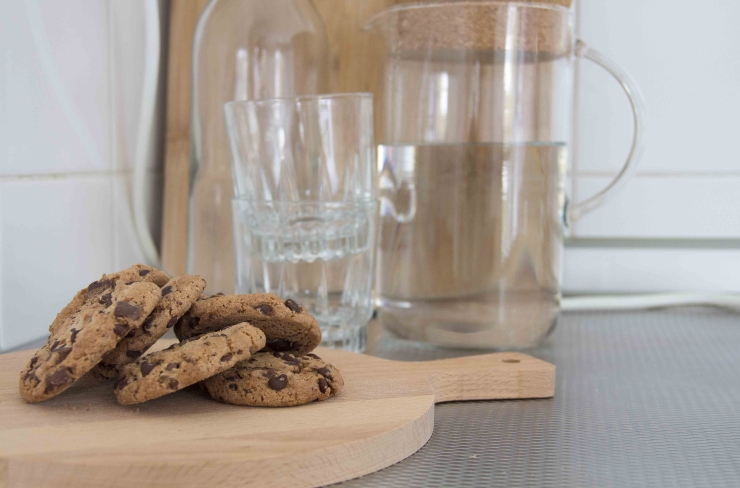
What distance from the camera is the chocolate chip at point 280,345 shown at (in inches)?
21.5

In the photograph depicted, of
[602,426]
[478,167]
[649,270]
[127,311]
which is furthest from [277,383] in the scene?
[649,270]

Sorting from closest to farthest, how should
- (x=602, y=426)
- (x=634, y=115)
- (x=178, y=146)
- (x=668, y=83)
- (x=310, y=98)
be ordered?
(x=602, y=426) → (x=310, y=98) → (x=634, y=115) → (x=178, y=146) → (x=668, y=83)

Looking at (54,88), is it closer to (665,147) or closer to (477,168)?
(477,168)

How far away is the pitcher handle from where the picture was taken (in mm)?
772

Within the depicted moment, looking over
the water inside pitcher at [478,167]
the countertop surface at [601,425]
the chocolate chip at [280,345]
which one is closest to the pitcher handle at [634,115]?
the water inside pitcher at [478,167]

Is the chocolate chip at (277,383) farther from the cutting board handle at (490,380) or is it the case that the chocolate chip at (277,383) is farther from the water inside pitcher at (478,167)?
the water inside pitcher at (478,167)

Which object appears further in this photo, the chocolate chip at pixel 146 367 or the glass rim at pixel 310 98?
the glass rim at pixel 310 98

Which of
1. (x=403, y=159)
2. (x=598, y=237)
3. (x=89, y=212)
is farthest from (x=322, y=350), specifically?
(x=598, y=237)

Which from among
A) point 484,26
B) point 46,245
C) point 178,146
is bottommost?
point 46,245

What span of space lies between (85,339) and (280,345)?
150 mm

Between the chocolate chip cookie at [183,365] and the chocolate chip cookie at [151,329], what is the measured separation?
19 mm

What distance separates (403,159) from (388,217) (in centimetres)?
6

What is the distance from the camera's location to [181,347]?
0.47m

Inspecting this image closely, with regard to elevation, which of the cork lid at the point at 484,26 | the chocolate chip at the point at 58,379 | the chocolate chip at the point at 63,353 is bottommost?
the chocolate chip at the point at 58,379
